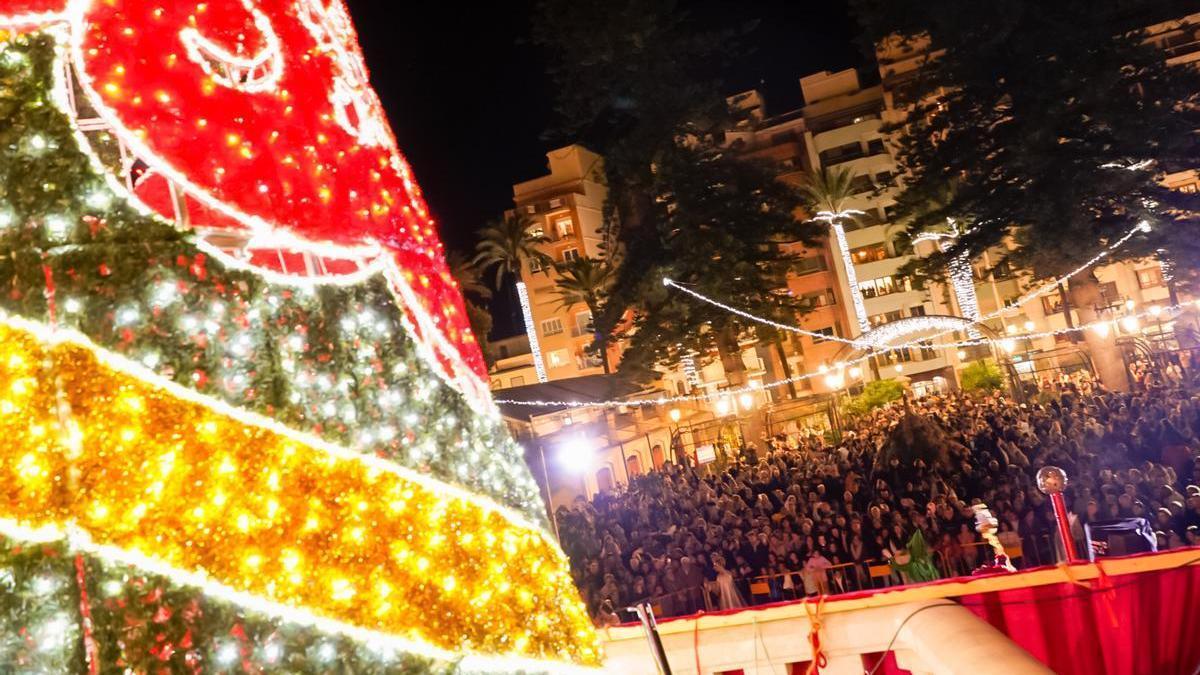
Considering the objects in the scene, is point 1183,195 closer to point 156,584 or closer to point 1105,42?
point 1105,42

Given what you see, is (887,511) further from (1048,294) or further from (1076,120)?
(1048,294)

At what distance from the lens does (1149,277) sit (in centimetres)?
4675

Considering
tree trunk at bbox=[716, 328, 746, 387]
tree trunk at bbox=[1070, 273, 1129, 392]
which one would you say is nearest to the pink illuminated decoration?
tree trunk at bbox=[1070, 273, 1129, 392]

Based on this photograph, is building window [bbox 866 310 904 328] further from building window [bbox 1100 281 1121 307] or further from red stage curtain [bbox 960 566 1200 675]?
red stage curtain [bbox 960 566 1200 675]

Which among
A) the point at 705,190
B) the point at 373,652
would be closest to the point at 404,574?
the point at 373,652

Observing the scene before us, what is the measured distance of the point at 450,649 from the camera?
234cm

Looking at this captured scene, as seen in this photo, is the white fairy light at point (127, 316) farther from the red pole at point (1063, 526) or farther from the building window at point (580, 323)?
the building window at point (580, 323)

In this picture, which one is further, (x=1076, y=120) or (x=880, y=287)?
(x=880, y=287)

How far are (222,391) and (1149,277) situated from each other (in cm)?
5432

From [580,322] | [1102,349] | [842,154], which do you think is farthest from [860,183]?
[1102,349]

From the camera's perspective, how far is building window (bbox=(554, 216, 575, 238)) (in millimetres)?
53875

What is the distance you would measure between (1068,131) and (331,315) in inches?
856

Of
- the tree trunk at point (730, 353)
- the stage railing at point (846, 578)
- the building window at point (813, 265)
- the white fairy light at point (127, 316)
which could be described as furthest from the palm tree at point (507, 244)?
the white fairy light at point (127, 316)

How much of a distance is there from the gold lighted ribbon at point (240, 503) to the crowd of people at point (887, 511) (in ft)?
17.0
